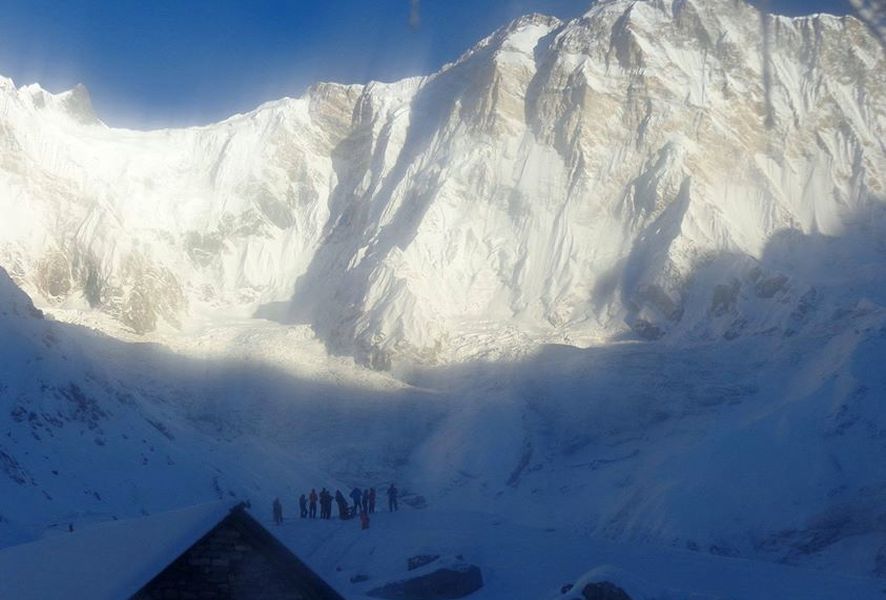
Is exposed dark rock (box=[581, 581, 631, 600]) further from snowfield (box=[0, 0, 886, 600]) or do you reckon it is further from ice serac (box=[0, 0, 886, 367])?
ice serac (box=[0, 0, 886, 367])

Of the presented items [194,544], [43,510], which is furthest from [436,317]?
[194,544]

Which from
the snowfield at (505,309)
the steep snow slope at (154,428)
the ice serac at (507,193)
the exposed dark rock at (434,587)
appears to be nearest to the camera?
the exposed dark rock at (434,587)

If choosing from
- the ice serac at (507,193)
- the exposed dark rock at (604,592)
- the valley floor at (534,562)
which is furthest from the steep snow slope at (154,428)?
the exposed dark rock at (604,592)

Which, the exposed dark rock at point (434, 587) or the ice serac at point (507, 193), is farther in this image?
the ice serac at point (507, 193)

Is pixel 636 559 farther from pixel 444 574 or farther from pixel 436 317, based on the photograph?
pixel 436 317

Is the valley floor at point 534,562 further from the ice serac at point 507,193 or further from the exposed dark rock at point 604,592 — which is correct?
the ice serac at point 507,193

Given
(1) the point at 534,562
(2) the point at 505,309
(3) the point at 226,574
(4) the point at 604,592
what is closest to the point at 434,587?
(1) the point at 534,562

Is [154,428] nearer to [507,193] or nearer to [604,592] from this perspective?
[604,592]
